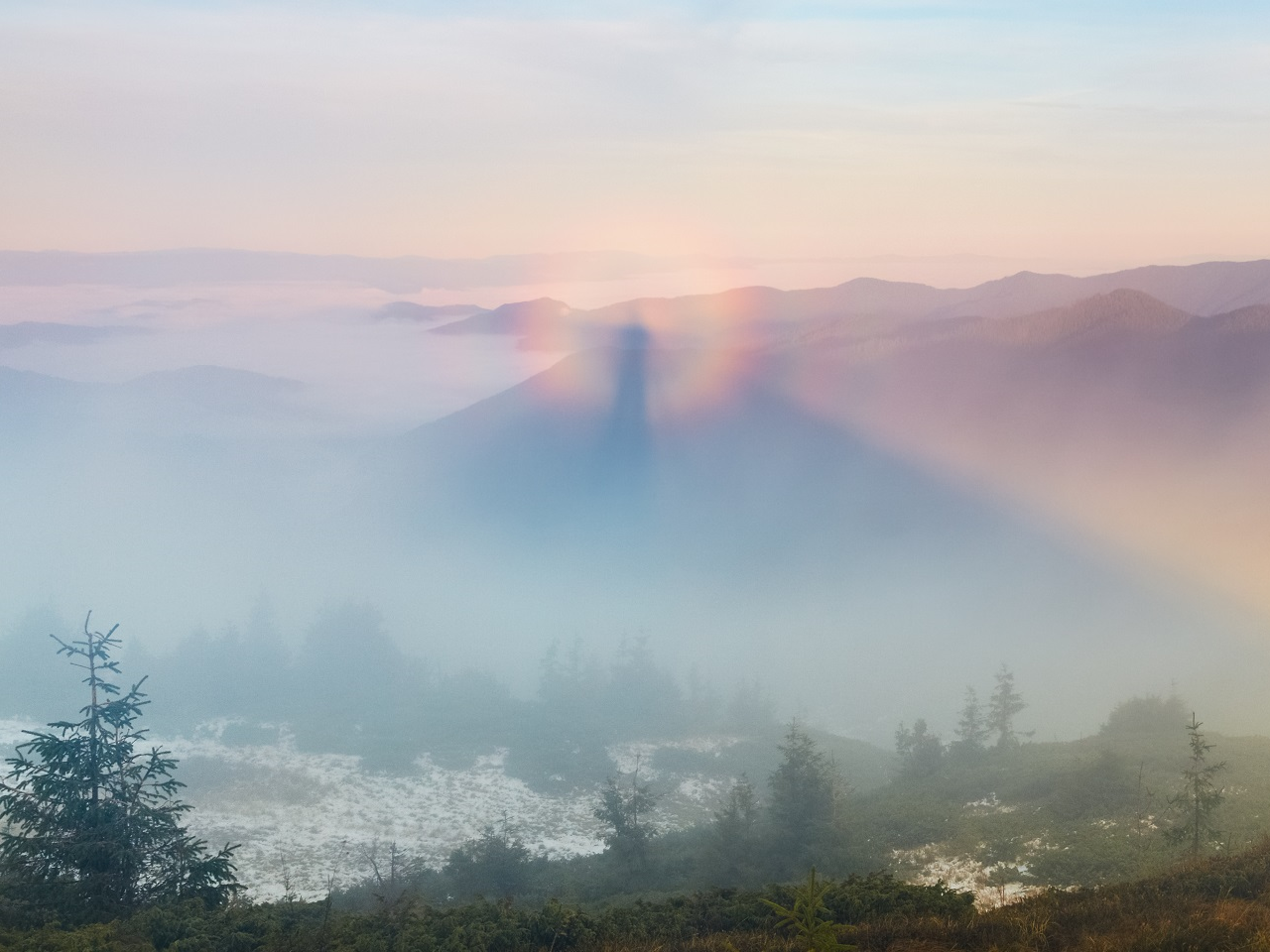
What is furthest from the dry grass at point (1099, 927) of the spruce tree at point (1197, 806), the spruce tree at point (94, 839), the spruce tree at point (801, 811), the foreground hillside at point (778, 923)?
the spruce tree at point (801, 811)

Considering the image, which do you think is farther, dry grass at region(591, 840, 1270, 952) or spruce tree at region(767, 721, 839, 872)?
spruce tree at region(767, 721, 839, 872)

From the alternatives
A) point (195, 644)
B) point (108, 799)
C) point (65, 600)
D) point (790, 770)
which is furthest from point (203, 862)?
point (65, 600)

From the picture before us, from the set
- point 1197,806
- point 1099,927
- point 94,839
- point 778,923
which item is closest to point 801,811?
point 1197,806

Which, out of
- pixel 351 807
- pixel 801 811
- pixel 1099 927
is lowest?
pixel 351 807

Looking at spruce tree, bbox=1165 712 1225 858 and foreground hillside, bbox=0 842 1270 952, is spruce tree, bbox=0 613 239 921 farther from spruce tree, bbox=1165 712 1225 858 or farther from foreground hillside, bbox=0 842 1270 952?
spruce tree, bbox=1165 712 1225 858

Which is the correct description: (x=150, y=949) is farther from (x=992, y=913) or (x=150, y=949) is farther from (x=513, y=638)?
(x=513, y=638)

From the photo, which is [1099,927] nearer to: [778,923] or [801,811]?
[778,923]

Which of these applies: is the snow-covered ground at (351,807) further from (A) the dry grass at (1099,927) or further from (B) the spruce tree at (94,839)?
(A) the dry grass at (1099,927)

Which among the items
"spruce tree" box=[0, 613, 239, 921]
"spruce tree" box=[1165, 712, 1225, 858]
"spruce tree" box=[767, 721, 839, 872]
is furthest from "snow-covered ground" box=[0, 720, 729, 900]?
"spruce tree" box=[1165, 712, 1225, 858]
